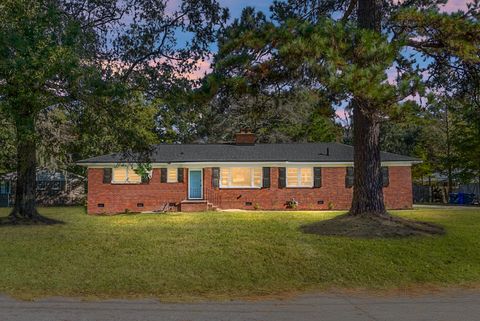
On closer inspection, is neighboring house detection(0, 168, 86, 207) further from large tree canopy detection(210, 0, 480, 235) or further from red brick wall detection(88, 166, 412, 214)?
large tree canopy detection(210, 0, 480, 235)

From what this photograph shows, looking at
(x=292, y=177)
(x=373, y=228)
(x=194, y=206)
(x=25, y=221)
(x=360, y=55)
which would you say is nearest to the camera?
(x=360, y=55)

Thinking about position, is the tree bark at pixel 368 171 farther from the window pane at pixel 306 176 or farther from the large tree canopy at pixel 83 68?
the window pane at pixel 306 176

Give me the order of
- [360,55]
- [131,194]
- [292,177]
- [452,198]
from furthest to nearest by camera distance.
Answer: [452,198], [292,177], [131,194], [360,55]

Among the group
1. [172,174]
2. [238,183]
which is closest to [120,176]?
[172,174]

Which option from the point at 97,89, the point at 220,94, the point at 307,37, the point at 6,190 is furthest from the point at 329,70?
the point at 6,190

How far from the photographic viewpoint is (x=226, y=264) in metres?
9.88

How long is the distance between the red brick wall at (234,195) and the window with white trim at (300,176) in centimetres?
36

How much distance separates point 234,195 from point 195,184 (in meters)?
2.29

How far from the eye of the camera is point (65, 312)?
6.94 m

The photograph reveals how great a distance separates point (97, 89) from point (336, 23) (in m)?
5.91

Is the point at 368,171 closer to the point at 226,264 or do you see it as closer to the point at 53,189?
the point at 226,264

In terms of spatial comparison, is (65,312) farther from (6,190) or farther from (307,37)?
(6,190)

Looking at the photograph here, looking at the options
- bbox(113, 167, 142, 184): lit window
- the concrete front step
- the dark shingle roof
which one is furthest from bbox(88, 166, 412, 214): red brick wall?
the concrete front step

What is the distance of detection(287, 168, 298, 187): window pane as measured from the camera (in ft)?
90.8
